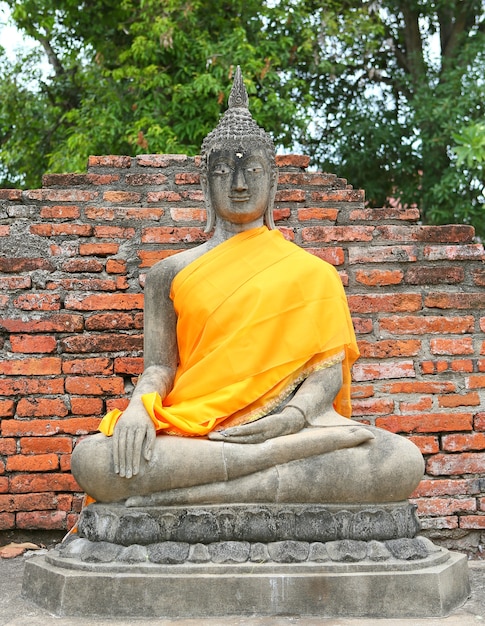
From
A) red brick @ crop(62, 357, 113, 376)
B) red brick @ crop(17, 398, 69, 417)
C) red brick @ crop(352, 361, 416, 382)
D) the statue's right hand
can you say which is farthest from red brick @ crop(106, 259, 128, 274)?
the statue's right hand

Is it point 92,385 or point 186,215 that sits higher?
point 186,215

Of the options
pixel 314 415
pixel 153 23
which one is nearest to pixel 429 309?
pixel 314 415

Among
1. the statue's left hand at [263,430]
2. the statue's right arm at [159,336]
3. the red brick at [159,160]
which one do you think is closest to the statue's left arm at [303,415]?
the statue's left hand at [263,430]

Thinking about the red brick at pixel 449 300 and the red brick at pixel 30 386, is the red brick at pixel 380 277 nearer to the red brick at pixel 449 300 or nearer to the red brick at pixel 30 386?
the red brick at pixel 449 300

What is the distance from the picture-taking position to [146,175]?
4.68 meters

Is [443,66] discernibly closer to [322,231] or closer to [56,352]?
[322,231]

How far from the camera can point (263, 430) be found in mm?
3242

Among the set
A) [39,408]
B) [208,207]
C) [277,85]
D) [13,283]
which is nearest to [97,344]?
[39,408]

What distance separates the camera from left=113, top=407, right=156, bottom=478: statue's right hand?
123 inches

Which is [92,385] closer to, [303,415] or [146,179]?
[146,179]

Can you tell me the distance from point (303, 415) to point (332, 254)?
142 cm

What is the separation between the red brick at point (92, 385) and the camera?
4324mm

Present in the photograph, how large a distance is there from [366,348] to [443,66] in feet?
20.4

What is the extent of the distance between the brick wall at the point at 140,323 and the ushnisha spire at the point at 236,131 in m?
0.86
